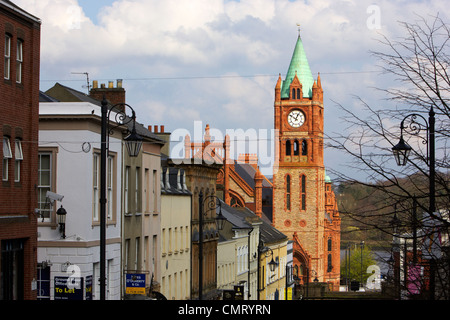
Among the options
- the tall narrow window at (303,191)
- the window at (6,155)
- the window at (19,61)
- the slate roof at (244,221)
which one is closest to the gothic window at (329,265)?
the tall narrow window at (303,191)

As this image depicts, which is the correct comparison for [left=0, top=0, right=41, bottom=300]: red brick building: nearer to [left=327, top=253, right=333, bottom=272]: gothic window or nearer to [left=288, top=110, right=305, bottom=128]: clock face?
[left=288, top=110, right=305, bottom=128]: clock face

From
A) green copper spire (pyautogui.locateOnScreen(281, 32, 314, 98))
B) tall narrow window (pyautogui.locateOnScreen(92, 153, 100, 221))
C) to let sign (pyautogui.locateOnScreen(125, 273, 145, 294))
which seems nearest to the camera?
to let sign (pyautogui.locateOnScreen(125, 273, 145, 294))

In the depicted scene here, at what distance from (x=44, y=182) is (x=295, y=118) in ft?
294

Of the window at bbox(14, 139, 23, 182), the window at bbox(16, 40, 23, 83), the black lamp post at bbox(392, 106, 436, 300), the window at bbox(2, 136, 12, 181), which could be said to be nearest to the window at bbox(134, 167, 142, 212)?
the window at bbox(14, 139, 23, 182)

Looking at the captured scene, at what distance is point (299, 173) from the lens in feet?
381

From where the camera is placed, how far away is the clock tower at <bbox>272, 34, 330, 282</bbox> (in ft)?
381

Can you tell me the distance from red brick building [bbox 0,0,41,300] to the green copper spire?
3660 inches

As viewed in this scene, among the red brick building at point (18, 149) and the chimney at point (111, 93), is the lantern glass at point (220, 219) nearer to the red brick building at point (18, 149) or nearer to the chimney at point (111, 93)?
the chimney at point (111, 93)

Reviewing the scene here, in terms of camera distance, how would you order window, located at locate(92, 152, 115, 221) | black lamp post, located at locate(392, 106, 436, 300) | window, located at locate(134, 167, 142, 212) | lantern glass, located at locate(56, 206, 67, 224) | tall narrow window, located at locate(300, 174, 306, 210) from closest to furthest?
1. black lamp post, located at locate(392, 106, 436, 300)
2. lantern glass, located at locate(56, 206, 67, 224)
3. window, located at locate(92, 152, 115, 221)
4. window, located at locate(134, 167, 142, 212)
5. tall narrow window, located at locate(300, 174, 306, 210)

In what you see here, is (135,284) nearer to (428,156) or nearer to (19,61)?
(19,61)

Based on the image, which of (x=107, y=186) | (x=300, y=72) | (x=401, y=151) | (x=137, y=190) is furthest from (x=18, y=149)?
(x=300, y=72)

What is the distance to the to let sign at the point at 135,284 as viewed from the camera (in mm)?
30062
